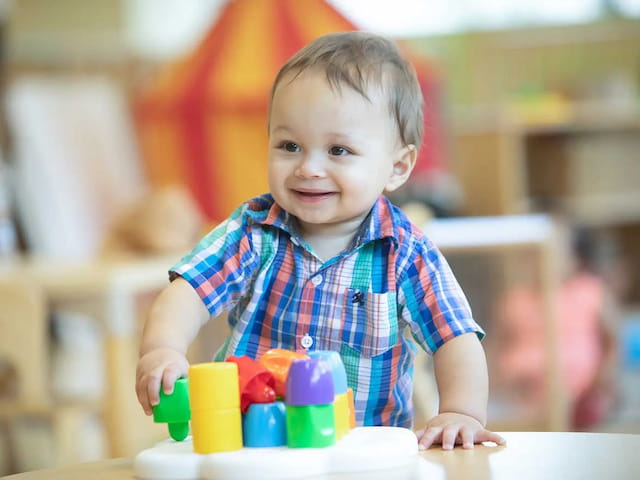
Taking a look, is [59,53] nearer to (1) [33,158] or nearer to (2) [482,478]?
(1) [33,158]

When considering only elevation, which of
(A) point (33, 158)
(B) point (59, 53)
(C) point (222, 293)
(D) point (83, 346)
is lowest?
(D) point (83, 346)

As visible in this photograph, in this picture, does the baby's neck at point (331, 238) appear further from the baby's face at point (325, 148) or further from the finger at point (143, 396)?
the finger at point (143, 396)

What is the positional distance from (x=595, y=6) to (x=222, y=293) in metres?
3.93

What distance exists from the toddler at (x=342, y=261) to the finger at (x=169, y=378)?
0.14ft

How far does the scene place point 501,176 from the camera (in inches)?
152

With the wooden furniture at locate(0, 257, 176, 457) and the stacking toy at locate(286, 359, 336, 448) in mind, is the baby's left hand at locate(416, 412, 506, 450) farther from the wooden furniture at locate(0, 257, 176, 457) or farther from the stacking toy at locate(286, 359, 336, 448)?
the wooden furniture at locate(0, 257, 176, 457)

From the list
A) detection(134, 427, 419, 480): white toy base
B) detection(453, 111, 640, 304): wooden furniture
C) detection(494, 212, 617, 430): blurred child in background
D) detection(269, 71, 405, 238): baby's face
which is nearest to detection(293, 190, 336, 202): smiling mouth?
detection(269, 71, 405, 238): baby's face

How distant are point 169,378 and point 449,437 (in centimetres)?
18

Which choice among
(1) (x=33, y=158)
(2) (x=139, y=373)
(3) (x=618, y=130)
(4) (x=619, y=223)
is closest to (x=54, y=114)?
(1) (x=33, y=158)

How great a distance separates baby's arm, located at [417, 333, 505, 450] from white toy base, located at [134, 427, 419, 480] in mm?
60

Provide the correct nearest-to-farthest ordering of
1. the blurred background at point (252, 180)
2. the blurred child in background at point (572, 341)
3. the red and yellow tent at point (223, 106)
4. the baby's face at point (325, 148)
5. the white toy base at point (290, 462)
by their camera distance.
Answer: the white toy base at point (290, 462) < the baby's face at point (325, 148) < the blurred background at point (252, 180) < the blurred child in background at point (572, 341) < the red and yellow tent at point (223, 106)

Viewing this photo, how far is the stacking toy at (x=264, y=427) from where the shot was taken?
0.60 m

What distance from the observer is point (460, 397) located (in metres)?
0.72

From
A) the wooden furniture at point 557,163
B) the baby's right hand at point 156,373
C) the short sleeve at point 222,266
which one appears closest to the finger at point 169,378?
the baby's right hand at point 156,373
